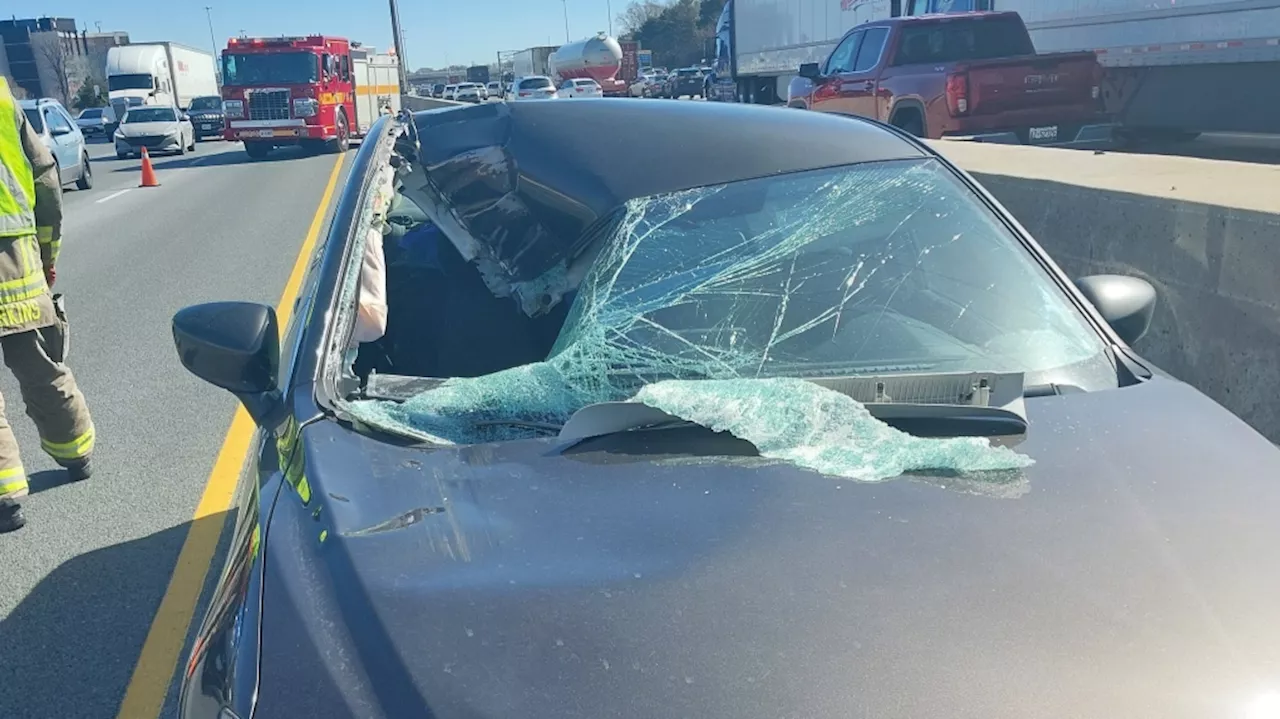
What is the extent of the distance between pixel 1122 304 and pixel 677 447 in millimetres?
1489

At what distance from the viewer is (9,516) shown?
434 cm

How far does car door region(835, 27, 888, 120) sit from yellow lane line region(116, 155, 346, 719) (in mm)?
9166

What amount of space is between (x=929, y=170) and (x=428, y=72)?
464 ft

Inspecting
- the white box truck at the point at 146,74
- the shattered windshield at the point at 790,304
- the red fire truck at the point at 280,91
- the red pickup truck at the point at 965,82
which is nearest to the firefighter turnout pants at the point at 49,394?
the shattered windshield at the point at 790,304

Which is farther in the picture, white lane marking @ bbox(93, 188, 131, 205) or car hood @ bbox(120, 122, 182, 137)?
car hood @ bbox(120, 122, 182, 137)

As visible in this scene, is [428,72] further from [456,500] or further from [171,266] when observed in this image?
[456,500]

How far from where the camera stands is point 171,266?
10992 millimetres

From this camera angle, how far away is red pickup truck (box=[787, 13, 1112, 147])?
38.8 feet

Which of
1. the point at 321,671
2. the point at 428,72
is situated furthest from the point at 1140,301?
the point at 428,72

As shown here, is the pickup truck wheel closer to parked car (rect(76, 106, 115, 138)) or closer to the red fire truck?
the red fire truck

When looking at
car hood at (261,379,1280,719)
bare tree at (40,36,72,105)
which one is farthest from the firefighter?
bare tree at (40,36,72,105)

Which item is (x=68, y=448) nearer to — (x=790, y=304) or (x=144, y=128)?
(x=790, y=304)

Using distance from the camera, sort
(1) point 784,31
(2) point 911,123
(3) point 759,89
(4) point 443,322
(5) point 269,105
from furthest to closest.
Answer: (3) point 759,89, (5) point 269,105, (1) point 784,31, (2) point 911,123, (4) point 443,322

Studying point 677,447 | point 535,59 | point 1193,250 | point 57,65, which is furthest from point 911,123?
point 57,65
